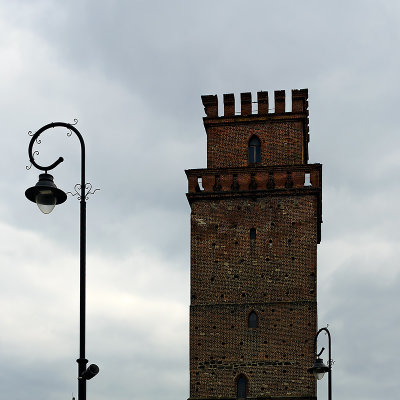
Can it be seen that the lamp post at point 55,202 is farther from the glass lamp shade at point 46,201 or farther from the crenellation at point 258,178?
the crenellation at point 258,178

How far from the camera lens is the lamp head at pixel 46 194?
16.2m

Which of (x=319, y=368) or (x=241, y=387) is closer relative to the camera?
(x=319, y=368)

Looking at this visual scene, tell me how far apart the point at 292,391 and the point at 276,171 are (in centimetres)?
947

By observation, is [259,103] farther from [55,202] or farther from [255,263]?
[55,202]

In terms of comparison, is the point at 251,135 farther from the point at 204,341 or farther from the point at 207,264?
the point at 204,341

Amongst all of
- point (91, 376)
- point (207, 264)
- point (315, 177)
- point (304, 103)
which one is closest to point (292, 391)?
point (207, 264)

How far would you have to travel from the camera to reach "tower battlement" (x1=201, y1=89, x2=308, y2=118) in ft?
148

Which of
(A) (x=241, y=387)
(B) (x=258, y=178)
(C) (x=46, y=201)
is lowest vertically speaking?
(A) (x=241, y=387)

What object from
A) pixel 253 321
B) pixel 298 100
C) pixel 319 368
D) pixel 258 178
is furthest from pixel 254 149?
pixel 319 368

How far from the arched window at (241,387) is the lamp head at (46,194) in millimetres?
25277

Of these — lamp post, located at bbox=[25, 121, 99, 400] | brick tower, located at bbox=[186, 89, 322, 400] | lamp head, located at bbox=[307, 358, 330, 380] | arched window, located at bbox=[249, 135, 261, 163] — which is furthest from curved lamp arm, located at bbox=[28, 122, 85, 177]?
arched window, located at bbox=[249, 135, 261, 163]

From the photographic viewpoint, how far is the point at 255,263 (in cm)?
4175

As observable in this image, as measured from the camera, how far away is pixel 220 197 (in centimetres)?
4303

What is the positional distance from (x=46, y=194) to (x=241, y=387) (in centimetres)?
2556
